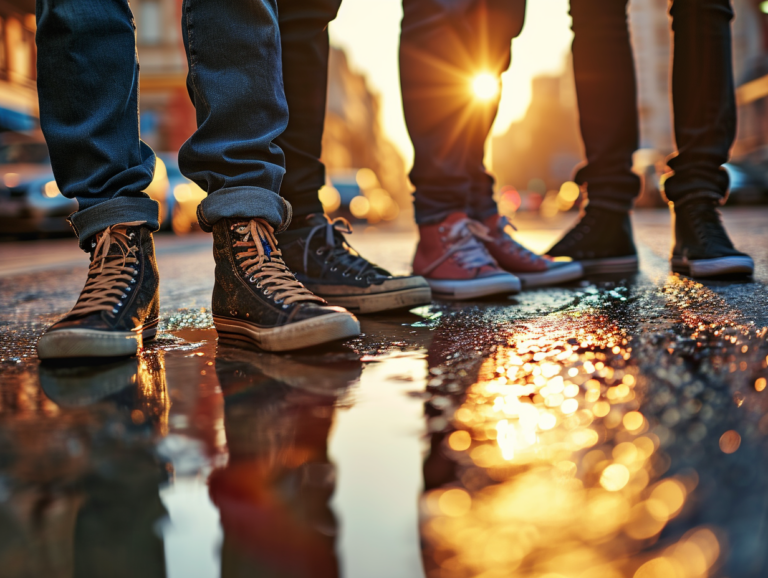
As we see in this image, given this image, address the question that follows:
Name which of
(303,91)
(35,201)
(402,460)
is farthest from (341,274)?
(35,201)

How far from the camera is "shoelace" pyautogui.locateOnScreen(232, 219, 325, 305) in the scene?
→ 1310 mm

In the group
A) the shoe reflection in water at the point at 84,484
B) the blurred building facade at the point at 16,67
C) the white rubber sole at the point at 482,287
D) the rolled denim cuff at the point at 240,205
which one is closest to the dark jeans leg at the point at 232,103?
the rolled denim cuff at the point at 240,205

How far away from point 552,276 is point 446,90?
26.6 inches

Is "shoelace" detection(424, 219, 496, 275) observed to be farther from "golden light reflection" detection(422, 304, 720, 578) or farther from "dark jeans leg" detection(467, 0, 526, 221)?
"golden light reflection" detection(422, 304, 720, 578)

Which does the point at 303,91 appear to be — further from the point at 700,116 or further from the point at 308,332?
the point at 700,116

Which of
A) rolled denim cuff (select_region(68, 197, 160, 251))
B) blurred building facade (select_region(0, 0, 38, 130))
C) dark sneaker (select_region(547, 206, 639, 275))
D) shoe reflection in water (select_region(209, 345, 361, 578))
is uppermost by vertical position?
blurred building facade (select_region(0, 0, 38, 130))

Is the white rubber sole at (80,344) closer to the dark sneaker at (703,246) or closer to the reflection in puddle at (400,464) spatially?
the reflection in puddle at (400,464)

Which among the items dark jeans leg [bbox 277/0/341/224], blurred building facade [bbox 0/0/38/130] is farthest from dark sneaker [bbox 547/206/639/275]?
blurred building facade [bbox 0/0/38/130]

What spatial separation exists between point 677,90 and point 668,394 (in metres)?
1.84

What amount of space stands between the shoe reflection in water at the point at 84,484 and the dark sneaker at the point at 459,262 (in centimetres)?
103

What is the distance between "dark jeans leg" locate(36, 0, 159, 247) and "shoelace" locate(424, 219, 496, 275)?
0.87 m

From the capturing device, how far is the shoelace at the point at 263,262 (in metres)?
1.31

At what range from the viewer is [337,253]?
1730mm

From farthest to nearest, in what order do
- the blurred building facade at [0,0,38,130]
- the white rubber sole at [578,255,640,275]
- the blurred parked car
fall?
the blurred building facade at [0,0,38,130] < the blurred parked car < the white rubber sole at [578,255,640,275]
